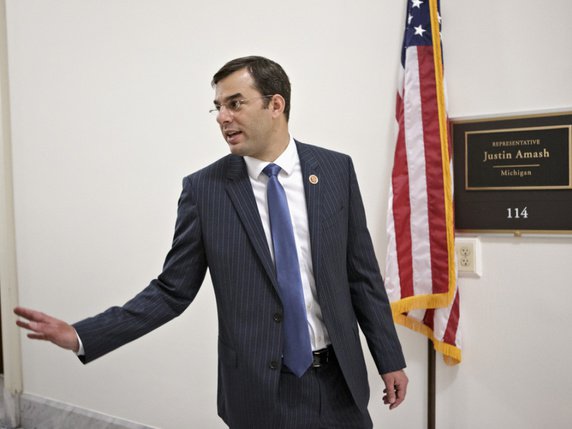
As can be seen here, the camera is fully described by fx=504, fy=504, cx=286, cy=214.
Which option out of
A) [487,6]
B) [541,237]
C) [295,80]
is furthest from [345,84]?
[541,237]

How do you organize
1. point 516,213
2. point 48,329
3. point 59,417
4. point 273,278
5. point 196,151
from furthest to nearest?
point 59,417 → point 196,151 → point 516,213 → point 273,278 → point 48,329

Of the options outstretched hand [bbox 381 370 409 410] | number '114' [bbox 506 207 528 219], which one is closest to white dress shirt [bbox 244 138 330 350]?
outstretched hand [bbox 381 370 409 410]

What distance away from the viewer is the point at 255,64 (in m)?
1.42

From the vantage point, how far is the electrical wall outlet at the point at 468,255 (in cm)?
190

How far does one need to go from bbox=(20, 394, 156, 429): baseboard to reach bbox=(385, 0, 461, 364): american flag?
70.7 inches

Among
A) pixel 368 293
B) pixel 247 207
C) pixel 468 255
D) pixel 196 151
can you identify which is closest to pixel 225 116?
pixel 247 207

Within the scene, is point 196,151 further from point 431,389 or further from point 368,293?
point 431,389

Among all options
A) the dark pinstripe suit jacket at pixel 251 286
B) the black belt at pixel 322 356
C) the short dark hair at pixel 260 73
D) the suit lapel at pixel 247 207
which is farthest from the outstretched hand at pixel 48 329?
the short dark hair at pixel 260 73

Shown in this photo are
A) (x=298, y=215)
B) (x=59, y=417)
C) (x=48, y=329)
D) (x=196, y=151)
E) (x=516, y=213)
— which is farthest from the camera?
(x=59, y=417)

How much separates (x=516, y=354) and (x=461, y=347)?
0.19 metres

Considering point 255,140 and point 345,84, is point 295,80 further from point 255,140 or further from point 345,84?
point 255,140

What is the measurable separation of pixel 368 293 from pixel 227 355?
446 mm

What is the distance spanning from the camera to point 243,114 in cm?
140

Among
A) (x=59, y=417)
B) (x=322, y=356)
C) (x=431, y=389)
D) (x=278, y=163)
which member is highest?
(x=278, y=163)
